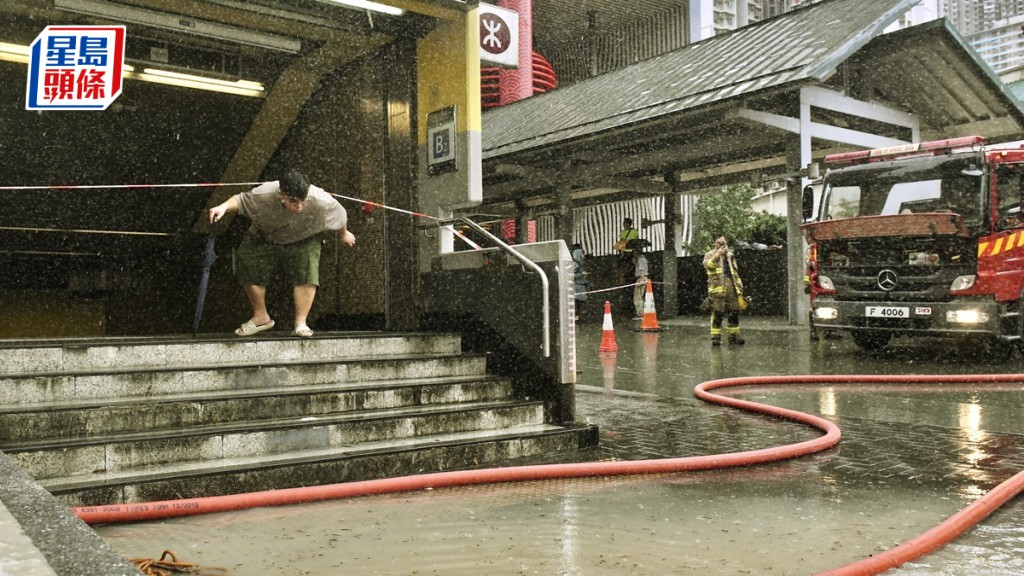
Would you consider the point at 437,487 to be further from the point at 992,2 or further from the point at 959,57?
the point at 992,2

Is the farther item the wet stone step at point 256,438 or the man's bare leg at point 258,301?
the man's bare leg at point 258,301

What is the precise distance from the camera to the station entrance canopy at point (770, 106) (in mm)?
13641

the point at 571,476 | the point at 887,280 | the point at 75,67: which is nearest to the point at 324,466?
the point at 571,476

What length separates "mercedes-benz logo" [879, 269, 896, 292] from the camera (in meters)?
10.6

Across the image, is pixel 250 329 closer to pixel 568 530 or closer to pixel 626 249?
pixel 568 530

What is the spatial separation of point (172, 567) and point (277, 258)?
14.0 ft

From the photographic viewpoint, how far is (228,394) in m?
5.40

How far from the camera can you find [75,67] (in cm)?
712

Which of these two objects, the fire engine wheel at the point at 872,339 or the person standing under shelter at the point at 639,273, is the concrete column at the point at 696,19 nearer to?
the person standing under shelter at the point at 639,273

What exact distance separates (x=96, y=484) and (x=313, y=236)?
3.38m

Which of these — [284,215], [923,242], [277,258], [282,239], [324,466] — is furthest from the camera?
[923,242]

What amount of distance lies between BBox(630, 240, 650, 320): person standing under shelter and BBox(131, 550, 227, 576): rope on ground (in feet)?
52.3

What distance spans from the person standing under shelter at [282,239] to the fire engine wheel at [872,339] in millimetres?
8075

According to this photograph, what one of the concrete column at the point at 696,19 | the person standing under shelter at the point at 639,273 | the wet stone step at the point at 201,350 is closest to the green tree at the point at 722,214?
the concrete column at the point at 696,19
